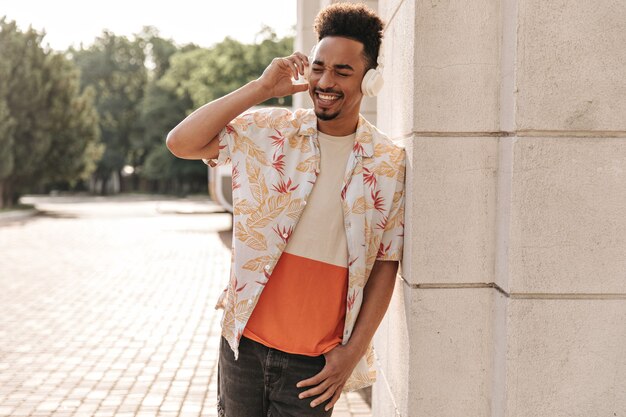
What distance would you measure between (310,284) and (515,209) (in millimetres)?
704

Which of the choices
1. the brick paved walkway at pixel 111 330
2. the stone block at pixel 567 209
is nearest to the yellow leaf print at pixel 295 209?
the stone block at pixel 567 209

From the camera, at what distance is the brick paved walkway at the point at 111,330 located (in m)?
5.11

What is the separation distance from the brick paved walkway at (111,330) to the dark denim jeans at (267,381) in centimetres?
260

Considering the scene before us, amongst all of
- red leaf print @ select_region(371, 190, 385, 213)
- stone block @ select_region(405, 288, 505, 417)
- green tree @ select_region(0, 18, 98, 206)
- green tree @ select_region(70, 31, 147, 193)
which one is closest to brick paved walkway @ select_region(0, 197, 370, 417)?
stone block @ select_region(405, 288, 505, 417)

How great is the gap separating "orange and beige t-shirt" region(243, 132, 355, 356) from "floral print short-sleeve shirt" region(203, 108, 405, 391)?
39 millimetres

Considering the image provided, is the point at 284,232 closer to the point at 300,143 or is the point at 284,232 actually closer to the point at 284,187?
the point at 284,187

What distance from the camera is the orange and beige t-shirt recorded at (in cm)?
226

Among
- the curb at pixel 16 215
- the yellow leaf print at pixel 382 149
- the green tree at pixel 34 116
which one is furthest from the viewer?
the green tree at pixel 34 116

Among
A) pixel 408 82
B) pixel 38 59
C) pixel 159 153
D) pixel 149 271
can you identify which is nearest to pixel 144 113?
pixel 159 153

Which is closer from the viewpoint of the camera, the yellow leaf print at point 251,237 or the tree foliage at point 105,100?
the yellow leaf print at point 251,237

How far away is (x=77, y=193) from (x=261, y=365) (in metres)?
60.4

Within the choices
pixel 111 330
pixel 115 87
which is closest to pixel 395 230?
pixel 111 330

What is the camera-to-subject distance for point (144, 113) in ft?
173

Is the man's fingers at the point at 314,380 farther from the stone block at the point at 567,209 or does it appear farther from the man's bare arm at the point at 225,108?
the man's bare arm at the point at 225,108
